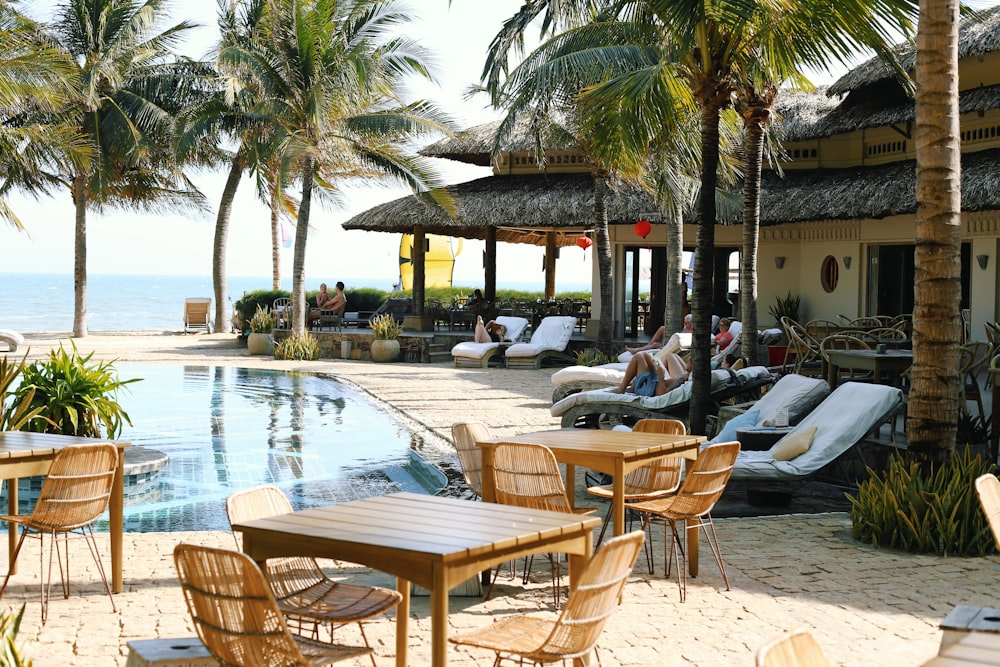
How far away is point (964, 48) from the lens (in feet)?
51.8

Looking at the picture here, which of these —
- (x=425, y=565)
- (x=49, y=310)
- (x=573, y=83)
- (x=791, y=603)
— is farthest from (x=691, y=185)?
(x=49, y=310)

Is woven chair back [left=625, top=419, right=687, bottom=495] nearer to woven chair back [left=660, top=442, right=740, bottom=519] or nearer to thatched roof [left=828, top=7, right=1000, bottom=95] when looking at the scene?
woven chair back [left=660, top=442, right=740, bottom=519]

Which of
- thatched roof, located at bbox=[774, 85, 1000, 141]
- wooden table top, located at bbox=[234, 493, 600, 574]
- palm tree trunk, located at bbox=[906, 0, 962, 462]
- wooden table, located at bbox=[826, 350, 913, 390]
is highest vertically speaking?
thatched roof, located at bbox=[774, 85, 1000, 141]

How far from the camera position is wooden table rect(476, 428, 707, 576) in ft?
18.1

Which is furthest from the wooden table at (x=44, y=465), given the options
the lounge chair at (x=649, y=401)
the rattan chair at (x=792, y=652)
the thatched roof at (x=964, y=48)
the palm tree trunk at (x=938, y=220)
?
the thatched roof at (x=964, y=48)

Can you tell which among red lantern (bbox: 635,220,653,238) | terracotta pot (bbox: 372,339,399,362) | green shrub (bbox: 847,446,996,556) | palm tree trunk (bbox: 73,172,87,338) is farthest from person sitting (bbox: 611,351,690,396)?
palm tree trunk (bbox: 73,172,87,338)

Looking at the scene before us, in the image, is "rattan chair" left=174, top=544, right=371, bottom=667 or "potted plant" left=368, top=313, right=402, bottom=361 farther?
"potted plant" left=368, top=313, right=402, bottom=361

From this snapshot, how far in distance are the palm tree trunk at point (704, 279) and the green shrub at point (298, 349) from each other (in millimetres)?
13433

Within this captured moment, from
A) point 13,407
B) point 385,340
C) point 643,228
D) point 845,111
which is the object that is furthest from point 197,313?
point 13,407

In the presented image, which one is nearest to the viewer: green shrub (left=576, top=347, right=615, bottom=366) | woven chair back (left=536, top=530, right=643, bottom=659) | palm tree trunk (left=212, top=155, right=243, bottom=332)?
woven chair back (left=536, top=530, right=643, bottom=659)

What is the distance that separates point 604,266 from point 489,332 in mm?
2889

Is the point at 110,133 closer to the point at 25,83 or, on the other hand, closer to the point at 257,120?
the point at 257,120

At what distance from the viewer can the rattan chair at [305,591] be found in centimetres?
387

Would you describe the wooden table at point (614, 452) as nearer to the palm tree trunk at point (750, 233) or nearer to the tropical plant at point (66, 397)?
the tropical plant at point (66, 397)
